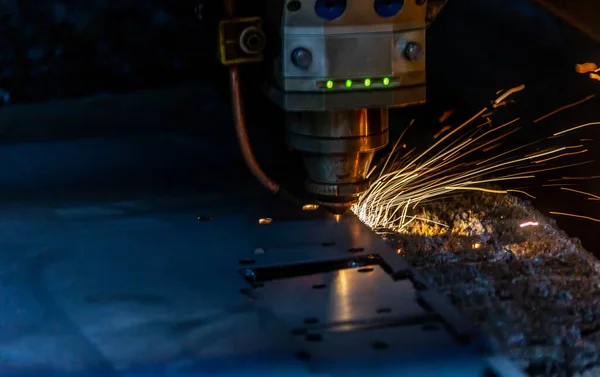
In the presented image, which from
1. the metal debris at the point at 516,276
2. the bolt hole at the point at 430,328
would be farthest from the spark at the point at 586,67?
the bolt hole at the point at 430,328

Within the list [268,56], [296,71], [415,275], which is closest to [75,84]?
[268,56]

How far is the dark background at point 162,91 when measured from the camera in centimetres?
201

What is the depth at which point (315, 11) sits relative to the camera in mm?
1507

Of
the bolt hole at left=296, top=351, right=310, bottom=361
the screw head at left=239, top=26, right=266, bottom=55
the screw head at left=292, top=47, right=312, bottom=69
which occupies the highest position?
the screw head at left=239, top=26, right=266, bottom=55

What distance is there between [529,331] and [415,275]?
26cm

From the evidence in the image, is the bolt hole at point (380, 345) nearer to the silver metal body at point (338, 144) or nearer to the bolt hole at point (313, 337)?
the bolt hole at point (313, 337)

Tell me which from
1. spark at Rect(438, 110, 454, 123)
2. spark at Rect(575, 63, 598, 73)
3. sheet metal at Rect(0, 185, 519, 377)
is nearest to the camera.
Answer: sheet metal at Rect(0, 185, 519, 377)

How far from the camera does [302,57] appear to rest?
1525 millimetres

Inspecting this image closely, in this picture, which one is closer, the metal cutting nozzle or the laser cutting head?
the laser cutting head

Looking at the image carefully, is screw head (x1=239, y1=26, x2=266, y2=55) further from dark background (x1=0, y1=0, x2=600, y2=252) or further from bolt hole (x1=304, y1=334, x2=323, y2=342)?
bolt hole (x1=304, y1=334, x2=323, y2=342)

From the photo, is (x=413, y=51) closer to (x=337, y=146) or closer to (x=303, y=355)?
(x=337, y=146)

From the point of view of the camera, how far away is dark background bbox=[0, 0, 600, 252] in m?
2.01

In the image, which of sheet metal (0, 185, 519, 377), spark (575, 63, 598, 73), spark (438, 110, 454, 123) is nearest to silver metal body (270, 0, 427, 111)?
sheet metal (0, 185, 519, 377)

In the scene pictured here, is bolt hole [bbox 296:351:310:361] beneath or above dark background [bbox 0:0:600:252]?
beneath
